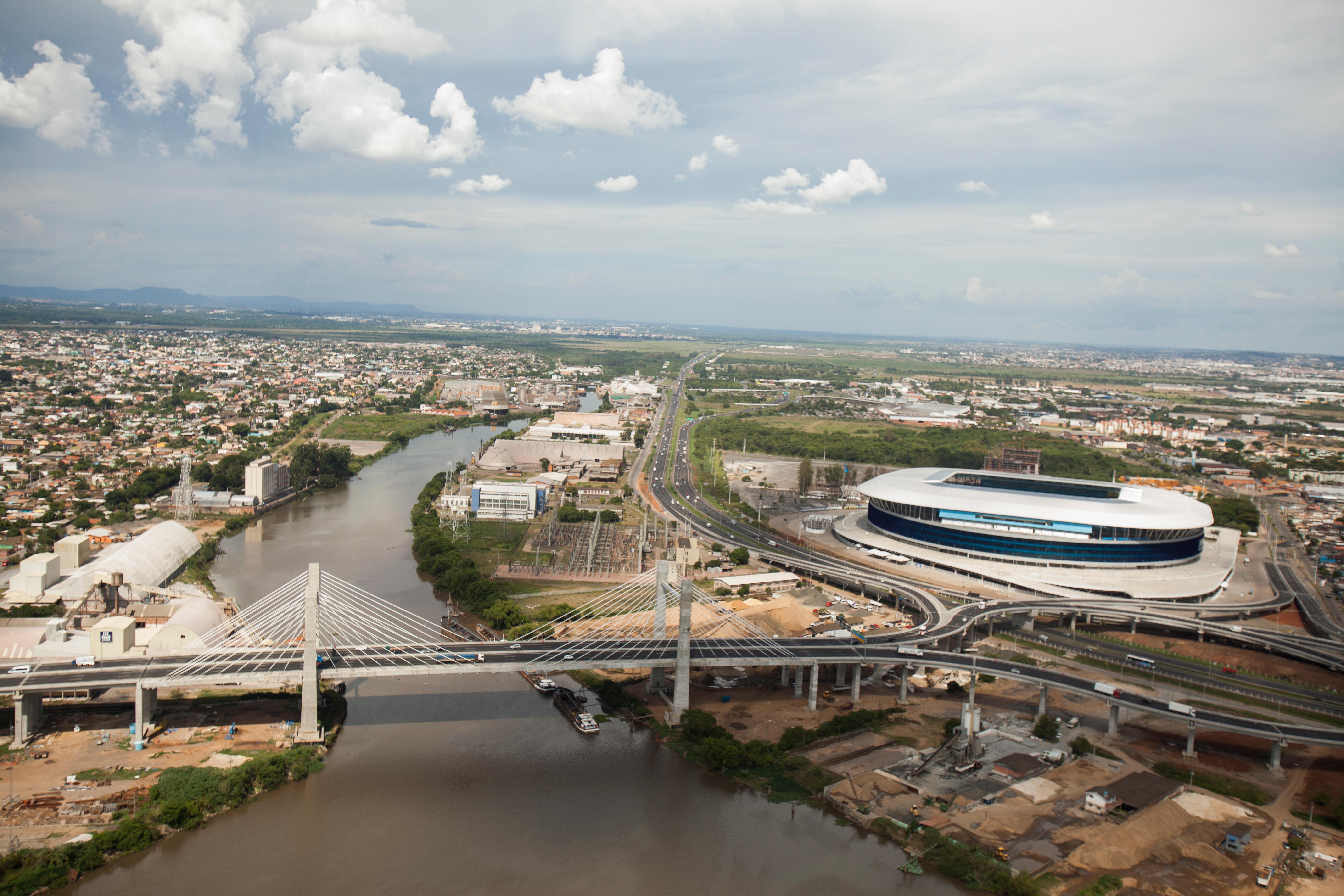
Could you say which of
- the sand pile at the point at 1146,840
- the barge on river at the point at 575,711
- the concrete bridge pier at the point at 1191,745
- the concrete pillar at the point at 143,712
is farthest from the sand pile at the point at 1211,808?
the concrete pillar at the point at 143,712

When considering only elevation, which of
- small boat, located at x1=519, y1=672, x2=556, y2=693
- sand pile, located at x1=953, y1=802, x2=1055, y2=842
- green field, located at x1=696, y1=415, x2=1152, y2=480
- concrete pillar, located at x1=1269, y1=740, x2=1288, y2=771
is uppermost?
green field, located at x1=696, y1=415, x2=1152, y2=480

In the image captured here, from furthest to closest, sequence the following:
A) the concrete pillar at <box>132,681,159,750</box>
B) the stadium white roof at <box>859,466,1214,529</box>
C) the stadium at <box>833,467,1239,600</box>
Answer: the stadium white roof at <box>859,466,1214,529</box> → the stadium at <box>833,467,1239,600</box> → the concrete pillar at <box>132,681,159,750</box>

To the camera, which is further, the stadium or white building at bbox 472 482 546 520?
white building at bbox 472 482 546 520

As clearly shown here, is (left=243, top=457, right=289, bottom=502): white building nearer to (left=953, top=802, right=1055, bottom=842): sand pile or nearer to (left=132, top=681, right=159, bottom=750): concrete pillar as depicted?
(left=132, top=681, right=159, bottom=750): concrete pillar

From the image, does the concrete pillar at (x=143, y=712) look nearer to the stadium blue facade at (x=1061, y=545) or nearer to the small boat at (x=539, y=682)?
the small boat at (x=539, y=682)

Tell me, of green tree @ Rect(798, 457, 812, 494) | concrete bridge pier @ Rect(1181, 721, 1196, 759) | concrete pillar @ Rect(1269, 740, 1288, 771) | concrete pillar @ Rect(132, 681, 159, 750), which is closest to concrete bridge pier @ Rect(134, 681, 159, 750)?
concrete pillar @ Rect(132, 681, 159, 750)

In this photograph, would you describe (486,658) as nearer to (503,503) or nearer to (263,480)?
(503,503)

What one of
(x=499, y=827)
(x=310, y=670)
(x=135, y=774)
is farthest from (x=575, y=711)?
(x=135, y=774)
